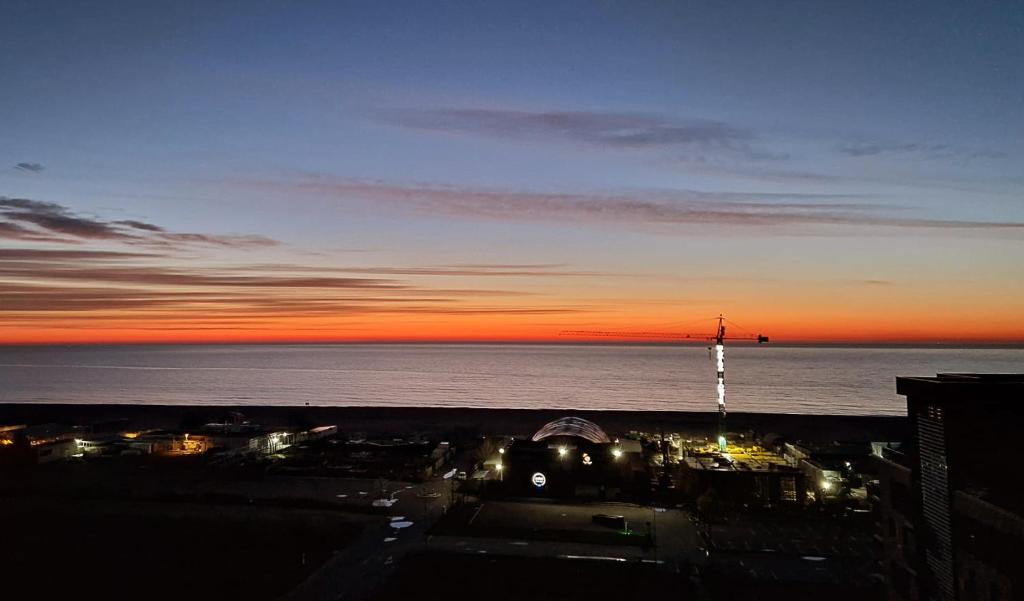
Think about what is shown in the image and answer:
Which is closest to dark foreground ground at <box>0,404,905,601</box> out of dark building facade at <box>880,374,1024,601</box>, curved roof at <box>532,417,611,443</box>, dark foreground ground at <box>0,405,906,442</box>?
dark building facade at <box>880,374,1024,601</box>

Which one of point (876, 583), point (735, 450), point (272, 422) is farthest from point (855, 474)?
point (272, 422)

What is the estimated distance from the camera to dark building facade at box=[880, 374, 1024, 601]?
16.4 meters

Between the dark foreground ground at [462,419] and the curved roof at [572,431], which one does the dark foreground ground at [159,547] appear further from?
the dark foreground ground at [462,419]

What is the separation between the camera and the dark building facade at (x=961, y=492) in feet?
53.9

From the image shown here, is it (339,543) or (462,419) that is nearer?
(339,543)

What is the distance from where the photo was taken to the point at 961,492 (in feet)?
58.2

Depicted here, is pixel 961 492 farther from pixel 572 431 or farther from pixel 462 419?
pixel 462 419

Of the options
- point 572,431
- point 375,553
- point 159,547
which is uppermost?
point 572,431

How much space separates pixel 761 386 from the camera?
139m

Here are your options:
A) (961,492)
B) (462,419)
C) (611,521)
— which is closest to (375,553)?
(611,521)

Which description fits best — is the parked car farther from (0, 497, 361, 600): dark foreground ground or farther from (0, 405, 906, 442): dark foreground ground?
(0, 405, 906, 442): dark foreground ground

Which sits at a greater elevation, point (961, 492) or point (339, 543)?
point (961, 492)

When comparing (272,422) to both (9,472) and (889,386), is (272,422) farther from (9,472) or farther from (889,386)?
(889,386)

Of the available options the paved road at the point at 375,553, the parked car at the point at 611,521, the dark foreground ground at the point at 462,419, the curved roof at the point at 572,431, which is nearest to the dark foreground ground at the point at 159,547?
the paved road at the point at 375,553
